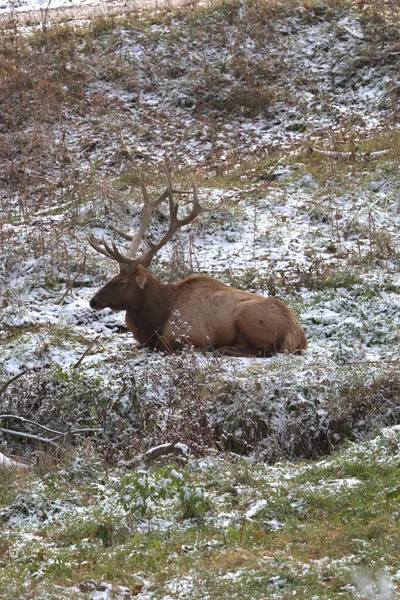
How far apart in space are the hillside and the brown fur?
1.14 ft

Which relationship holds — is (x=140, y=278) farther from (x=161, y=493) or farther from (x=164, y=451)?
(x=161, y=493)

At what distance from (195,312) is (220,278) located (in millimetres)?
1557

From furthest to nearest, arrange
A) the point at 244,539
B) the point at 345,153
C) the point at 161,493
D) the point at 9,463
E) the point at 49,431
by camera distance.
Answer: the point at 345,153 < the point at 49,431 < the point at 9,463 < the point at 161,493 < the point at 244,539

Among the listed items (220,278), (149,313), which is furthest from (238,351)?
(220,278)

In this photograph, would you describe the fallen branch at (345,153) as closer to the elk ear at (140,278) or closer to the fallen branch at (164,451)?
the elk ear at (140,278)

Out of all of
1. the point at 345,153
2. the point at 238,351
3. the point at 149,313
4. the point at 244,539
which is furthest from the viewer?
the point at 345,153

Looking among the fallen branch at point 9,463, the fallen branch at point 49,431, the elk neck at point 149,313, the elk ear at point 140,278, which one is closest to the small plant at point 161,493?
the fallen branch at point 9,463

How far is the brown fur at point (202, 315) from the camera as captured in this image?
32.5 ft

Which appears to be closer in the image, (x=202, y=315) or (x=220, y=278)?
(x=202, y=315)

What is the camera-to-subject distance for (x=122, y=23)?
2272 cm

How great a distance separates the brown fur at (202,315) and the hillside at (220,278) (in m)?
0.35

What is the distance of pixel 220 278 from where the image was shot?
11.9m

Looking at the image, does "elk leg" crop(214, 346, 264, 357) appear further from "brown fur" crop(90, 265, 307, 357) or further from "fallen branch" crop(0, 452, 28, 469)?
"fallen branch" crop(0, 452, 28, 469)

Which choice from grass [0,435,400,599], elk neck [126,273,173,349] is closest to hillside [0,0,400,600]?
grass [0,435,400,599]
